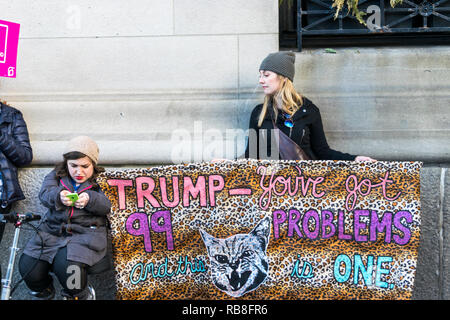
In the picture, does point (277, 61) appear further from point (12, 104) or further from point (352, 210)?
point (12, 104)

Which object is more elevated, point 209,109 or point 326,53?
point 326,53

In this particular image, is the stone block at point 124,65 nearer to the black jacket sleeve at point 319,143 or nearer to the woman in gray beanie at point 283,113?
the woman in gray beanie at point 283,113

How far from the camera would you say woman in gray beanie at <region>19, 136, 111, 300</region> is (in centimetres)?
416

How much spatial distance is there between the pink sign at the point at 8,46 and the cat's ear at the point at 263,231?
2740 mm

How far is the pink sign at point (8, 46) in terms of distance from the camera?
17.0 ft

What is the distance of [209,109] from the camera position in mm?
5449

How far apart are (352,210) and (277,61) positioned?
139 cm

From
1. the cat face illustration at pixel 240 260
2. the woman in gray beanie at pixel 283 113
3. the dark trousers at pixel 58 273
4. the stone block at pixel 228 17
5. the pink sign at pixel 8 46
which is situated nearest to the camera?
the dark trousers at pixel 58 273

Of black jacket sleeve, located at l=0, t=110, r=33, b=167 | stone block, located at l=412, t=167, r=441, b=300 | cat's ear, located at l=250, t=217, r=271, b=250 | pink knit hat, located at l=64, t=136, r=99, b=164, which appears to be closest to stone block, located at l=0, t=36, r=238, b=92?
black jacket sleeve, located at l=0, t=110, r=33, b=167

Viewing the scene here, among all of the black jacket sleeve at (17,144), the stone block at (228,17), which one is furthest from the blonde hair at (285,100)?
the black jacket sleeve at (17,144)

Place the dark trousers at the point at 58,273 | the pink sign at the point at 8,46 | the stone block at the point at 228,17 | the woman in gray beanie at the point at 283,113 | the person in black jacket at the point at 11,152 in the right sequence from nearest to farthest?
the dark trousers at the point at 58,273 → the woman in gray beanie at the point at 283,113 → the person in black jacket at the point at 11,152 → the pink sign at the point at 8,46 → the stone block at the point at 228,17

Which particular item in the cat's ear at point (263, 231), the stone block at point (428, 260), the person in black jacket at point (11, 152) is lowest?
the stone block at point (428, 260)

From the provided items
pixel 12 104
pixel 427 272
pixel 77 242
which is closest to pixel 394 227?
pixel 427 272

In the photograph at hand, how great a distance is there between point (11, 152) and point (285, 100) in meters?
2.44
